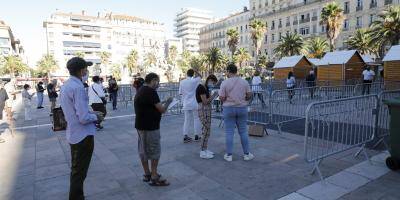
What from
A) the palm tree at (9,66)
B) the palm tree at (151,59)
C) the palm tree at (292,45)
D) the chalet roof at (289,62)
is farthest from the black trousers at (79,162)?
the palm tree at (9,66)

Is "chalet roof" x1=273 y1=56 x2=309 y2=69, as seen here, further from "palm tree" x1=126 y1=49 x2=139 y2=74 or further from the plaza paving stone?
"palm tree" x1=126 y1=49 x2=139 y2=74

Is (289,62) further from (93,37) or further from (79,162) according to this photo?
(93,37)

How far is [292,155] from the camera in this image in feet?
19.7

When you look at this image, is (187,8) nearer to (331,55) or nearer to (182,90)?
(331,55)

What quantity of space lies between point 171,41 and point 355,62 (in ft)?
395

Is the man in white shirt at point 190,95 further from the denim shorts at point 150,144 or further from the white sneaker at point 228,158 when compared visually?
the denim shorts at point 150,144

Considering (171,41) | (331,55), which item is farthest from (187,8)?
(331,55)

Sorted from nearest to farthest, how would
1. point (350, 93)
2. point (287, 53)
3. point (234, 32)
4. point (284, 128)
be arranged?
point (284, 128), point (350, 93), point (287, 53), point (234, 32)

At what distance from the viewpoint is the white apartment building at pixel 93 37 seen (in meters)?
92.3

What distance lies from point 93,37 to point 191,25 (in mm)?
62176

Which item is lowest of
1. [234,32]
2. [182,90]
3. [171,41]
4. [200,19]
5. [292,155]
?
[292,155]

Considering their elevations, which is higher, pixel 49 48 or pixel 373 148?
pixel 49 48

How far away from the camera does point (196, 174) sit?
16.5 ft

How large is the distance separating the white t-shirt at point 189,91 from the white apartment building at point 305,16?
156 ft
